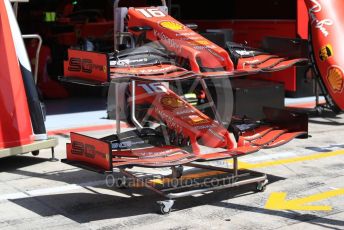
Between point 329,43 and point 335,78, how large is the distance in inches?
25.9

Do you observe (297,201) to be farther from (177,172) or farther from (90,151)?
(90,151)

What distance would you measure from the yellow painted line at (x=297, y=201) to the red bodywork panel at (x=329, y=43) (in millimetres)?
4362

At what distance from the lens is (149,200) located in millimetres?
7023

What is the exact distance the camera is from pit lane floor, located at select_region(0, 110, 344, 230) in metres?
6.25

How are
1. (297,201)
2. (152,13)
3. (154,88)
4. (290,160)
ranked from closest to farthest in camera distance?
1. (297,201)
2. (154,88)
3. (152,13)
4. (290,160)

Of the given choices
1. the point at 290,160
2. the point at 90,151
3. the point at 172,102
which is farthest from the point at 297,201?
the point at 90,151

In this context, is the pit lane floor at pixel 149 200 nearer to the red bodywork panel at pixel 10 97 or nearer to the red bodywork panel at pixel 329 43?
the red bodywork panel at pixel 10 97

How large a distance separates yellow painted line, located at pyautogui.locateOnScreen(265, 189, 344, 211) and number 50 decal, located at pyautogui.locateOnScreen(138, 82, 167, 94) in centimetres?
167

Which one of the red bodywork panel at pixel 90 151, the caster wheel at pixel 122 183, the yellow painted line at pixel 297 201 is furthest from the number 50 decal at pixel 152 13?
the yellow painted line at pixel 297 201

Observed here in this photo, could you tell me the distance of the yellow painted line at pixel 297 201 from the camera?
672cm

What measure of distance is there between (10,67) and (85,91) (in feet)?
22.6

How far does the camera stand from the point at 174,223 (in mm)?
6250

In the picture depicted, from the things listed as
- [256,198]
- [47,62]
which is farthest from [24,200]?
[47,62]

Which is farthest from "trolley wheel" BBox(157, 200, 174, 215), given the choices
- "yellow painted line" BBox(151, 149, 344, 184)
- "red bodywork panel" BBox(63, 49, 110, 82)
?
"red bodywork panel" BBox(63, 49, 110, 82)
